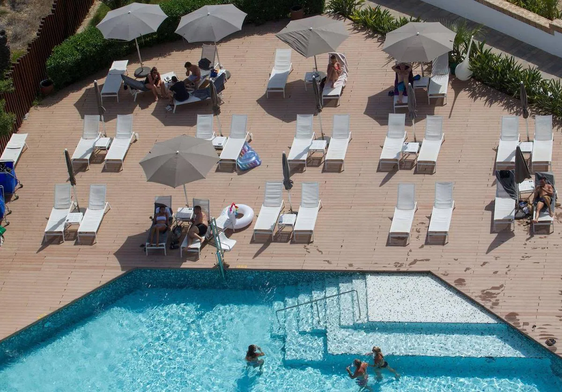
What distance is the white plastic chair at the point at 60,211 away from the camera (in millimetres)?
23109

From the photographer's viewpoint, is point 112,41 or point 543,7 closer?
point 543,7

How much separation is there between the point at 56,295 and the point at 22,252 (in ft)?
6.40

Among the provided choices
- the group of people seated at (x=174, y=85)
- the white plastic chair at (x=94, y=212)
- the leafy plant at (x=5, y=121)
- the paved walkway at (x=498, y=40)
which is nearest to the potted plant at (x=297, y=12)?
the paved walkway at (x=498, y=40)

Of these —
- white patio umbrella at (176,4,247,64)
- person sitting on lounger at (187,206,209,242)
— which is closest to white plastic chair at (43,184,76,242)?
person sitting on lounger at (187,206,209,242)

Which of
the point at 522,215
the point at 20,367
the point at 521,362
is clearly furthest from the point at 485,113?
the point at 20,367

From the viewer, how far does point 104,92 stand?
27.6 m

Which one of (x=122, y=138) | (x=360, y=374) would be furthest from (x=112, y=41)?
(x=360, y=374)

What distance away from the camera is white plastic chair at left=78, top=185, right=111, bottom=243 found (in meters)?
23.0

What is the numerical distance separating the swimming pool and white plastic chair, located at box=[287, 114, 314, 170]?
152 inches

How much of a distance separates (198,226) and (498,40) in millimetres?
11360

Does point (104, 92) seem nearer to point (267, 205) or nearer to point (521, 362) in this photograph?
point (267, 205)

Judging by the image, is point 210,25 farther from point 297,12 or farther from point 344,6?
point 344,6

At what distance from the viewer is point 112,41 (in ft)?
94.1

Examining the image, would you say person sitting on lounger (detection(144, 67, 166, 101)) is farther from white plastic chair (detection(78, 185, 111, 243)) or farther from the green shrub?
the green shrub
